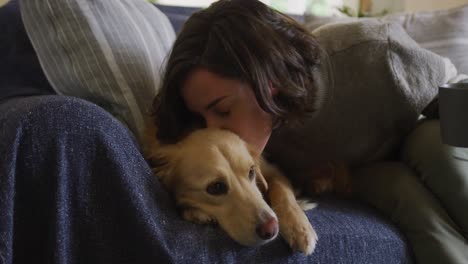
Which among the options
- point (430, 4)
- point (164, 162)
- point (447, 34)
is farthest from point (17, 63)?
point (430, 4)

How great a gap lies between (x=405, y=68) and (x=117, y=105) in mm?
752

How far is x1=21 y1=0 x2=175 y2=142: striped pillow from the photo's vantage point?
1063mm

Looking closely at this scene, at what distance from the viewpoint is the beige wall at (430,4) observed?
9.45 ft

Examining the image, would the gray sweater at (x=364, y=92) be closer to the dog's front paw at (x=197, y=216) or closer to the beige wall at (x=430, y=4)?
the dog's front paw at (x=197, y=216)

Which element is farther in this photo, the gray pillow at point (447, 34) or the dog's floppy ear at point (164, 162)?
the gray pillow at point (447, 34)

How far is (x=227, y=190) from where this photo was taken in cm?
93

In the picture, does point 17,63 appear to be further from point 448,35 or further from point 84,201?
point 448,35

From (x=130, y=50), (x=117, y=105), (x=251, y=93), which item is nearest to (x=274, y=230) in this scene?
(x=251, y=93)

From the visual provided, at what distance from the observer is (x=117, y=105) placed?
1104 millimetres

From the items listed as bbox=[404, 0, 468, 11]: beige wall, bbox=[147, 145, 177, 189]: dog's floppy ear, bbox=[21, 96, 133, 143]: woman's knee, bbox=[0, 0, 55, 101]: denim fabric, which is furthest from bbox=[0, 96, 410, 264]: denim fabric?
bbox=[404, 0, 468, 11]: beige wall

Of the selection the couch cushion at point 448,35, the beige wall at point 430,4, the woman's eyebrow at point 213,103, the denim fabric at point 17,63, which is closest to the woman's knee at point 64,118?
the woman's eyebrow at point 213,103

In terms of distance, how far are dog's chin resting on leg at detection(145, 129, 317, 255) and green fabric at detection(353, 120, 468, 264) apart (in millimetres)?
283

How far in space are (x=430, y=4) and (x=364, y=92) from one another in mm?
2305

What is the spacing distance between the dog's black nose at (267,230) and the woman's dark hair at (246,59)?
0.31 m
